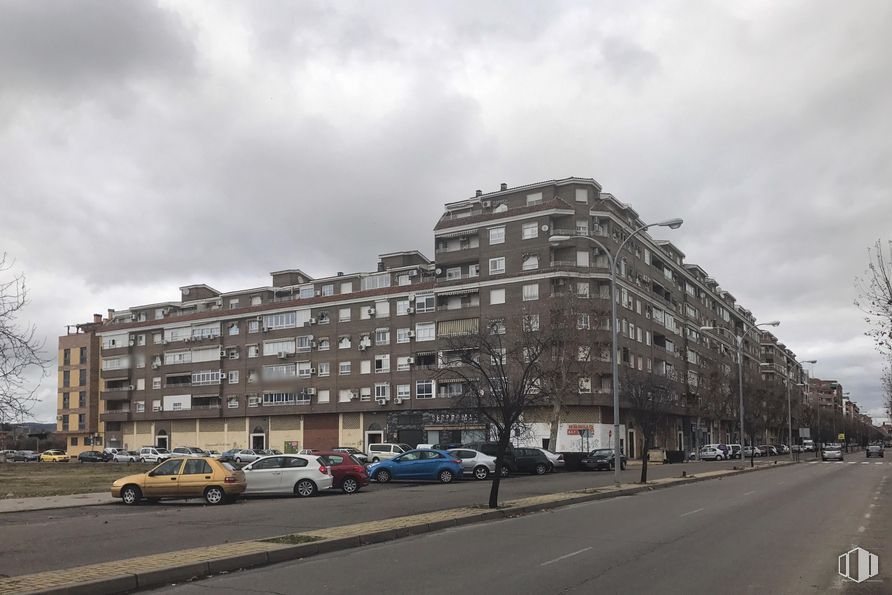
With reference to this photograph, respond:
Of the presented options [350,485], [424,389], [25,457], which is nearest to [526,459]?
[350,485]

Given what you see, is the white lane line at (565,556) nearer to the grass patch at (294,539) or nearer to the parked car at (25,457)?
the grass patch at (294,539)

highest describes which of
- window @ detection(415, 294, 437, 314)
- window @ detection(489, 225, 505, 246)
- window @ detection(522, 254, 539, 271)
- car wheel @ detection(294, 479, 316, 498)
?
window @ detection(489, 225, 505, 246)

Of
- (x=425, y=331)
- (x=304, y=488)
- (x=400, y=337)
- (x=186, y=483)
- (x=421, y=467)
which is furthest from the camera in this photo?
(x=400, y=337)

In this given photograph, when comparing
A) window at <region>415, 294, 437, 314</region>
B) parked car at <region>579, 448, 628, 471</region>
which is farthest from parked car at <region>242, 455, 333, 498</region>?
window at <region>415, 294, 437, 314</region>

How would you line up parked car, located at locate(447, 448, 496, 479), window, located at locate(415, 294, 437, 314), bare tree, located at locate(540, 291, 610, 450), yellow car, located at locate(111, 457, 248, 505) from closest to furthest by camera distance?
yellow car, located at locate(111, 457, 248, 505) < parked car, located at locate(447, 448, 496, 479) < bare tree, located at locate(540, 291, 610, 450) < window, located at locate(415, 294, 437, 314)

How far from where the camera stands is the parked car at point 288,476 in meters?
26.0

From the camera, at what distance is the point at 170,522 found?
57.8ft

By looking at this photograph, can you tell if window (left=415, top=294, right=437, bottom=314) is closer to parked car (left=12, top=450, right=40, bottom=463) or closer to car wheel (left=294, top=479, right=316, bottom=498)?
parked car (left=12, top=450, right=40, bottom=463)

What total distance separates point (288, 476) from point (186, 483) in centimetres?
387

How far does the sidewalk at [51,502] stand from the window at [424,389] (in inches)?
2016

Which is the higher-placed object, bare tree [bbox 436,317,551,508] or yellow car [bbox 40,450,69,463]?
bare tree [bbox 436,317,551,508]

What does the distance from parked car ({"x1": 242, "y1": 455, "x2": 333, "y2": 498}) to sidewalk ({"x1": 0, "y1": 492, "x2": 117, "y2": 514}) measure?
4.31 meters

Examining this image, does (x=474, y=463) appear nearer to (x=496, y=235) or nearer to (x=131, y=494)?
(x=131, y=494)

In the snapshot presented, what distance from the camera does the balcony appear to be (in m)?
102
